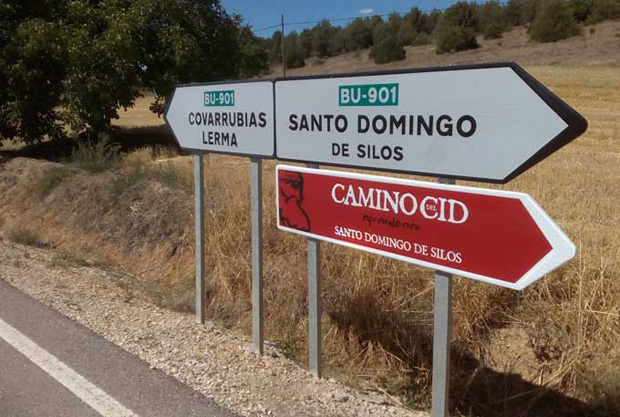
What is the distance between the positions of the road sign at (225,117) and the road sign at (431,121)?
9.0 inches

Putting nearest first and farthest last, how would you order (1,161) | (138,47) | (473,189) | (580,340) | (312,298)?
(473,189), (312,298), (580,340), (1,161), (138,47)

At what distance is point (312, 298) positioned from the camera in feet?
11.8

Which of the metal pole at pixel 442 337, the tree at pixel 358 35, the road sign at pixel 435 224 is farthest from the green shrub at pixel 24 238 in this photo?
the tree at pixel 358 35

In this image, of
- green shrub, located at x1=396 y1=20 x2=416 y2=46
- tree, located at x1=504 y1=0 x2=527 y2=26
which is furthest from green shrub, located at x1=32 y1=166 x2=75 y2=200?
tree, located at x1=504 y1=0 x2=527 y2=26

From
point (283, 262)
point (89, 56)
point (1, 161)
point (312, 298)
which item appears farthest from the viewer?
point (89, 56)

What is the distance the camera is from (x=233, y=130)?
13.0ft

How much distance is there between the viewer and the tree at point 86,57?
512 inches

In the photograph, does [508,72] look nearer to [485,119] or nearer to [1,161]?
[485,119]

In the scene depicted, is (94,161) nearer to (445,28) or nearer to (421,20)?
(445,28)

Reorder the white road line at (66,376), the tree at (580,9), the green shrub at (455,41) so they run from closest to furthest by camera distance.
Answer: the white road line at (66,376) < the green shrub at (455,41) < the tree at (580,9)

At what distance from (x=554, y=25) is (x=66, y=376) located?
6875 centimetres

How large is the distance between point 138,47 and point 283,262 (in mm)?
11041

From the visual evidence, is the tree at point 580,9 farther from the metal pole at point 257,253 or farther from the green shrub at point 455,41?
the metal pole at point 257,253

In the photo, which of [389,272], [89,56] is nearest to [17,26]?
[89,56]
